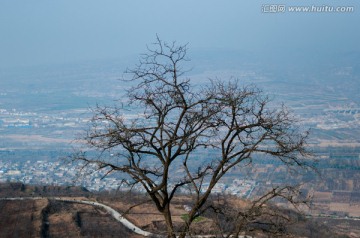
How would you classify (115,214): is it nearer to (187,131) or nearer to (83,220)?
(83,220)

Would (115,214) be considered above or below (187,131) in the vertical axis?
below

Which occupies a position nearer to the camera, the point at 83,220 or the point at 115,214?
the point at 83,220

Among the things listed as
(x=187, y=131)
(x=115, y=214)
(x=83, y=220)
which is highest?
(x=187, y=131)

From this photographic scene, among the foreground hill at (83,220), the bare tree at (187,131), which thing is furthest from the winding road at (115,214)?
the bare tree at (187,131)

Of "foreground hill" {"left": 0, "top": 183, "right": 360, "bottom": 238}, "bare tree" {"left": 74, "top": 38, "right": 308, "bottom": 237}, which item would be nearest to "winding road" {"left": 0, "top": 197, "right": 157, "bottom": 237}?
"foreground hill" {"left": 0, "top": 183, "right": 360, "bottom": 238}

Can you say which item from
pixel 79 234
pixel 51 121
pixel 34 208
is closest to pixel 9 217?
pixel 34 208

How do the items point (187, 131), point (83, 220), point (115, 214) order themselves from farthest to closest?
1. point (115, 214)
2. point (83, 220)
3. point (187, 131)

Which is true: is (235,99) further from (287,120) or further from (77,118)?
(77,118)

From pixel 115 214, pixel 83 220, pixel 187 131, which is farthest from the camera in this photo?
pixel 115 214

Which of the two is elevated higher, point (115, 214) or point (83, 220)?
point (115, 214)

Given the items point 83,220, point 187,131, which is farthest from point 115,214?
point 187,131

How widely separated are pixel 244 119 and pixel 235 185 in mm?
36904

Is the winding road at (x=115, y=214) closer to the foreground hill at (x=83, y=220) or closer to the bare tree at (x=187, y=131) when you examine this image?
the foreground hill at (x=83, y=220)

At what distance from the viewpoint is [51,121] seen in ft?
269
